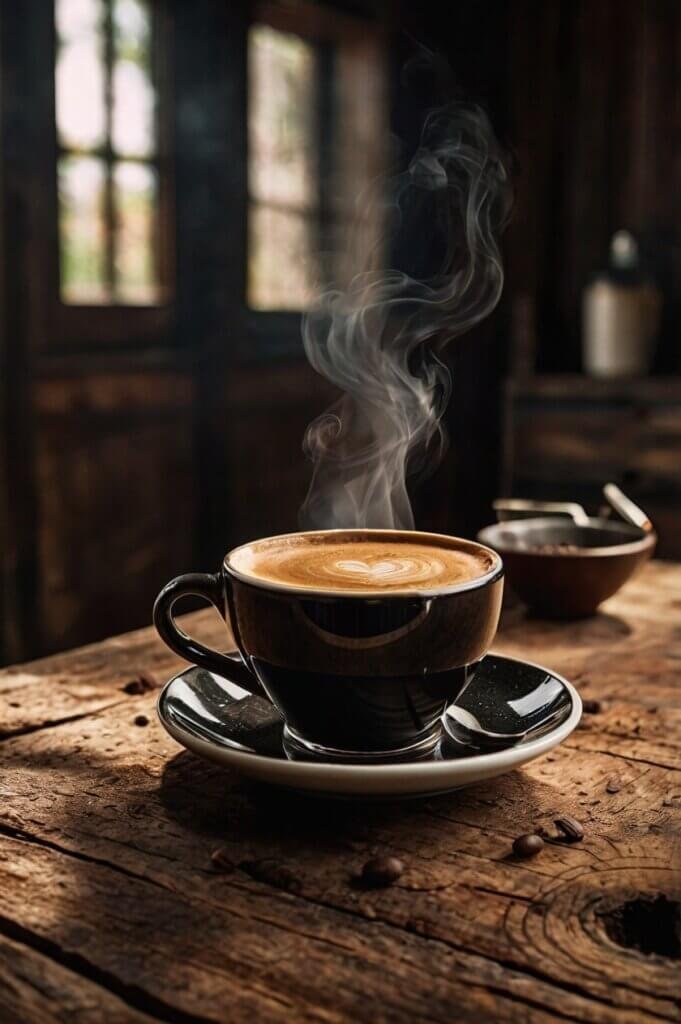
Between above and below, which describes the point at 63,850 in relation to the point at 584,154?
below

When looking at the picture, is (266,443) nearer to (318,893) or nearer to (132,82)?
(132,82)

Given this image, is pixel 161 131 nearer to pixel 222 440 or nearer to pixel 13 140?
pixel 13 140

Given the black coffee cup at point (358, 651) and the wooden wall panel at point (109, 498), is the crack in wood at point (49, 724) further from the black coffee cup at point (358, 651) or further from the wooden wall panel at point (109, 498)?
the wooden wall panel at point (109, 498)

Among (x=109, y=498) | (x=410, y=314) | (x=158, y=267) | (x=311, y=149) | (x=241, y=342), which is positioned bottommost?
(x=109, y=498)

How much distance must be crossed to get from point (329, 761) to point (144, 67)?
2.70 meters

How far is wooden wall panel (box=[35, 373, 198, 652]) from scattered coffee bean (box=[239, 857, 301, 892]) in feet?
7.04

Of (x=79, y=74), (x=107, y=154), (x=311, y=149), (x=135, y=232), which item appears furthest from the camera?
(x=311, y=149)

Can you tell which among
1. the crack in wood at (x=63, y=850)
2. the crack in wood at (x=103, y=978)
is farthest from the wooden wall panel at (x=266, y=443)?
the crack in wood at (x=103, y=978)

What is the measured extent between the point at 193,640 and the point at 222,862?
0.65 ft

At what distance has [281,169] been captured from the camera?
135 inches

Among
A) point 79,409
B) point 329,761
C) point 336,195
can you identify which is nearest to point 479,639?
point 329,761

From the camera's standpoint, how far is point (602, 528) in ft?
4.57

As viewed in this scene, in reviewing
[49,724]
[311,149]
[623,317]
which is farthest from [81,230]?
[49,724]

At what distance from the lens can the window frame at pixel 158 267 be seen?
2.61 metres
